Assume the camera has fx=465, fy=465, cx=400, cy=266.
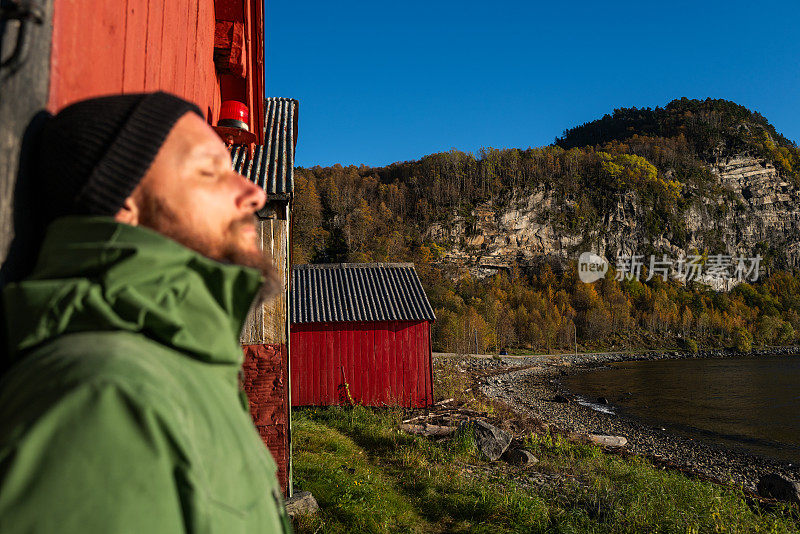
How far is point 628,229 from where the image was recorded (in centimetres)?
9081

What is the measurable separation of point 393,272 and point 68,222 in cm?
1577

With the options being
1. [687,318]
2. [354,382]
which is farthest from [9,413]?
[687,318]

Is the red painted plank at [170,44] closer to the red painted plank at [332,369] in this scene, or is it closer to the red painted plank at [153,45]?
the red painted plank at [153,45]

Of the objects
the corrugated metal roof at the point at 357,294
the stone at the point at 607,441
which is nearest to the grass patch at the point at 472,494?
the stone at the point at 607,441

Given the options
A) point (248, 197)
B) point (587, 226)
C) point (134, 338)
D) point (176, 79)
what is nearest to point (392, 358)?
point (176, 79)

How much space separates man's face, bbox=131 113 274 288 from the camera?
105cm

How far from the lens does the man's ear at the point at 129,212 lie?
1021mm

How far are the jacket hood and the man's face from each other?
0.15 m

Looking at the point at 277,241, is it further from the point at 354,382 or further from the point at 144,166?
the point at 354,382

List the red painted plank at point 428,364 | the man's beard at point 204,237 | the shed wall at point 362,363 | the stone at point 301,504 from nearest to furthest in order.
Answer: the man's beard at point 204,237, the stone at point 301,504, the shed wall at point 362,363, the red painted plank at point 428,364

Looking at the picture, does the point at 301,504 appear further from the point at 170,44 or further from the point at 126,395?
the point at 126,395

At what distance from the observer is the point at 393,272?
1667 centimetres

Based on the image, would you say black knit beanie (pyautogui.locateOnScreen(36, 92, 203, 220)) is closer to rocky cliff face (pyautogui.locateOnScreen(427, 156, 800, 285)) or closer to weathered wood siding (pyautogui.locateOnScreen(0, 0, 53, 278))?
weathered wood siding (pyautogui.locateOnScreen(0, 0, 53, 278))

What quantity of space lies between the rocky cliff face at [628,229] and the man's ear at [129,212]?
79.5 metres
